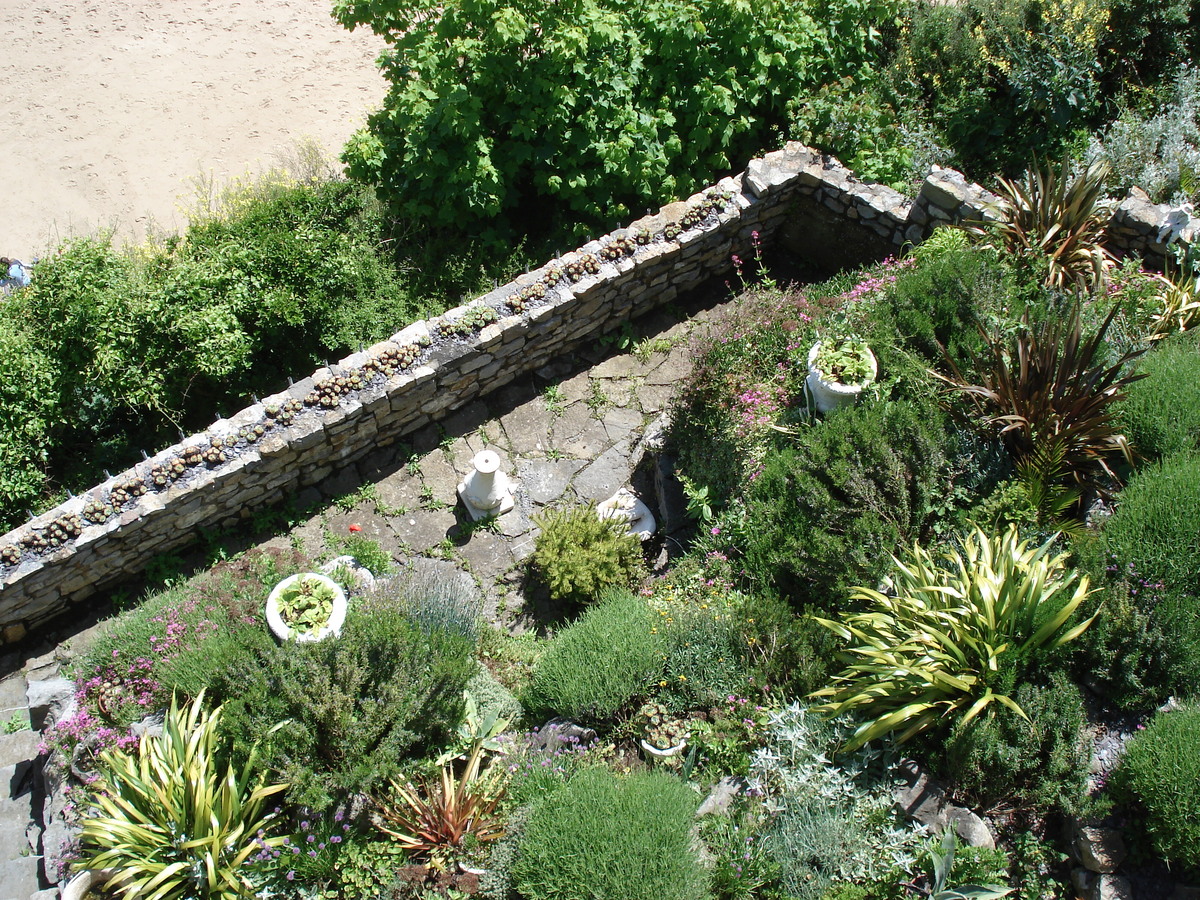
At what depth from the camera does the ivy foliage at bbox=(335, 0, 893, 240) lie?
24.4 ft

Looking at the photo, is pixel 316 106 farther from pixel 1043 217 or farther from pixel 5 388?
pixel 1043 217

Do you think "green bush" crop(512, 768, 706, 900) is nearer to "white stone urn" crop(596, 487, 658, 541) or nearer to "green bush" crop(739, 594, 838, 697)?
"green bush" crop(739, 594, 838, 697)

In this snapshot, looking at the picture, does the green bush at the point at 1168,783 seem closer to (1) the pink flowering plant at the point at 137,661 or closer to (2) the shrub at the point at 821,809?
(2) the shrub at the point at 821,809

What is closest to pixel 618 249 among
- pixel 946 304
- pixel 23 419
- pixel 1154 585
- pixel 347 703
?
pixel 946 304

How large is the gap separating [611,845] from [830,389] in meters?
3.20

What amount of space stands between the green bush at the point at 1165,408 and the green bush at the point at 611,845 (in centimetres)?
350

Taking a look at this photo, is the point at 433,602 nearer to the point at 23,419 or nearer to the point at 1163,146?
the point at 23,419

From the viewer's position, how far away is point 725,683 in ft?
18.0

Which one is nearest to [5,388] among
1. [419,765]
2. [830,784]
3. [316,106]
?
[419,765]

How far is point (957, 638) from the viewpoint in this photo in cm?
493

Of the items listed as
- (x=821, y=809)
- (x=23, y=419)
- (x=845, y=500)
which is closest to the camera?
(x=821, y=809)

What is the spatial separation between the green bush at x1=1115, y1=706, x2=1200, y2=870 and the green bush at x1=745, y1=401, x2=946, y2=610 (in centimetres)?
158

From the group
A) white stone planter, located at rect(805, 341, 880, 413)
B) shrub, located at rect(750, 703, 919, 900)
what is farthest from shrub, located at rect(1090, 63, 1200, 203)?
shrub, located at rect(750, 703, 919, 900)

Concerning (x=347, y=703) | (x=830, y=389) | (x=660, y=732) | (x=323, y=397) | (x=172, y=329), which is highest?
(x=172, y=329)
